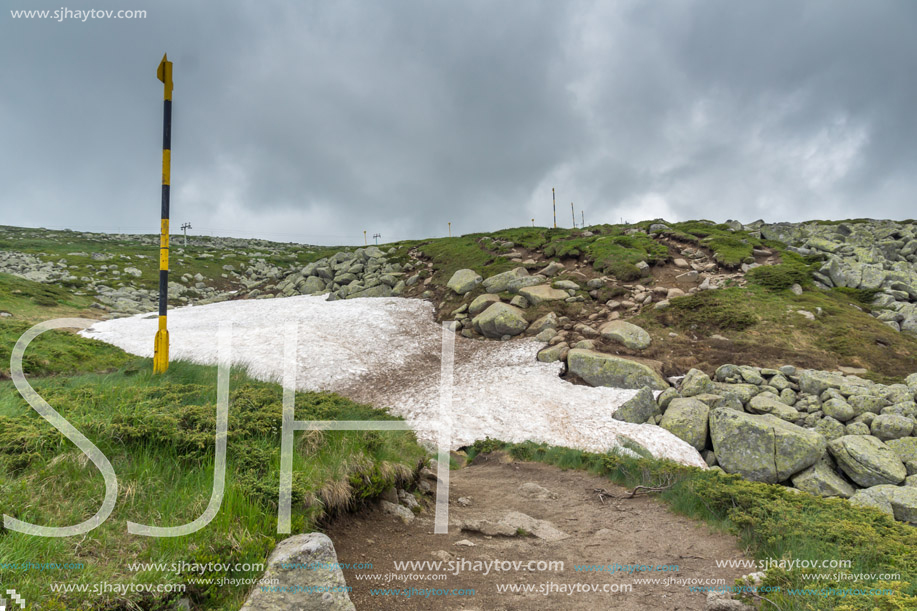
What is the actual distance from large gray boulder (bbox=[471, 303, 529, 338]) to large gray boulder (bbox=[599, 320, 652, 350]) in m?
4.34

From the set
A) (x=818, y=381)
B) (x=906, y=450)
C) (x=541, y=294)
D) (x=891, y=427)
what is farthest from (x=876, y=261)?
(x=906, y=450)

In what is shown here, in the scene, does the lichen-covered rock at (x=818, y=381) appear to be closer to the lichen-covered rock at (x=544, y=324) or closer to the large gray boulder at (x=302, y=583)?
the lichen-covered rock at (x=544, y=324)

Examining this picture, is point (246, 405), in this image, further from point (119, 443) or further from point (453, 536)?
point (453, 536)

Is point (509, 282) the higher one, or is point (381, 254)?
point (381, 254)

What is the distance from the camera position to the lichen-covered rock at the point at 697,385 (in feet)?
50.6

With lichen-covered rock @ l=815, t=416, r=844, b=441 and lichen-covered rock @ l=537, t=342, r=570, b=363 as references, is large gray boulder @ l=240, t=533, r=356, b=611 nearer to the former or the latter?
lichen-covered rock @ l=815, t=416, r=844, b=441

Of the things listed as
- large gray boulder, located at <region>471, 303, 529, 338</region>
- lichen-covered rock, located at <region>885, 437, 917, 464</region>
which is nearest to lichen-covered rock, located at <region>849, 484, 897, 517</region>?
lichen-covered rock, located at <region>885, 437, 917, 464</region>

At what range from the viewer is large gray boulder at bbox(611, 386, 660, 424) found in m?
14.6

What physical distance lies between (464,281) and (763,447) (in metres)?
20.3

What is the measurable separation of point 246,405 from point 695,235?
35.0m

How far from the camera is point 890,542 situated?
17.7 ft

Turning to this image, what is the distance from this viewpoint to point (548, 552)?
6391mm

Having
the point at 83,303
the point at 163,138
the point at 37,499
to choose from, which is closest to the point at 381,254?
the point at 83,303

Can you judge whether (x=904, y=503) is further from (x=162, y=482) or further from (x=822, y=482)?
(x=162, y=482)
